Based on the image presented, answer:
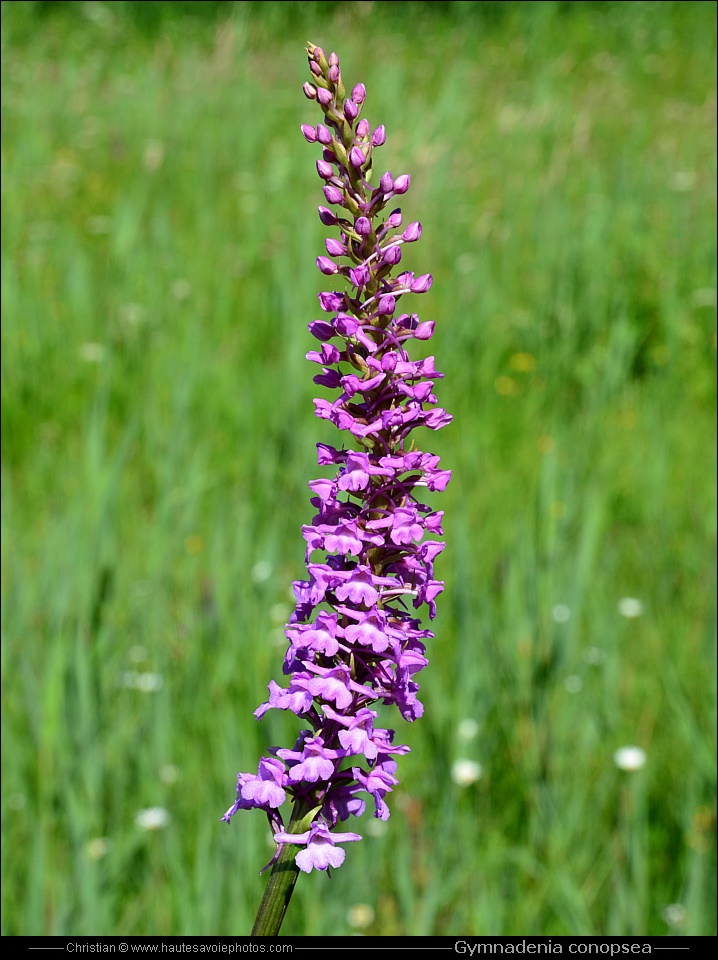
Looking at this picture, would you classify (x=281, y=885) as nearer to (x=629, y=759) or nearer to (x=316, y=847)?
(x=316, y=847)

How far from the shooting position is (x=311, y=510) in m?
3.21

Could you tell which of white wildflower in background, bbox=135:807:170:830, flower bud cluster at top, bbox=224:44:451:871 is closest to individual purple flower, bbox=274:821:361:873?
flower bud cluster at top, bbox=224:44:451:871

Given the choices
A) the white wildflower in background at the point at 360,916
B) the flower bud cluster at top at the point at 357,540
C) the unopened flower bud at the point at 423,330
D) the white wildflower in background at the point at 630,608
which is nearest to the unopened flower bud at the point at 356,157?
the flower bud cluster at top at the point at 357,540

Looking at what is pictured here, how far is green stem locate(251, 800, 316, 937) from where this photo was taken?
0.67 meters

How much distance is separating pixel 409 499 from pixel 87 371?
3.97 meters

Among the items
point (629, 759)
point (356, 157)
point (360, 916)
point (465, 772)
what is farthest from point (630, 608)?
point (356, 157)

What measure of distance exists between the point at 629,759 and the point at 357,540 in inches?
75.3

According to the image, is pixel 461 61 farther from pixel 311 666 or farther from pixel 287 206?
pixel 311 666

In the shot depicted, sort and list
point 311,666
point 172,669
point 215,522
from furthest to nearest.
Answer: point 215,522 → point 172,669 → point 311,666

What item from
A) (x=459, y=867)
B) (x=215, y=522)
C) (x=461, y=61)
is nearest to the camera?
(x=459, y=867)

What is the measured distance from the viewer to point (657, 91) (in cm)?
959

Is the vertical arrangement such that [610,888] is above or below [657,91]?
below

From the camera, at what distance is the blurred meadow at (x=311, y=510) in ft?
7.10
